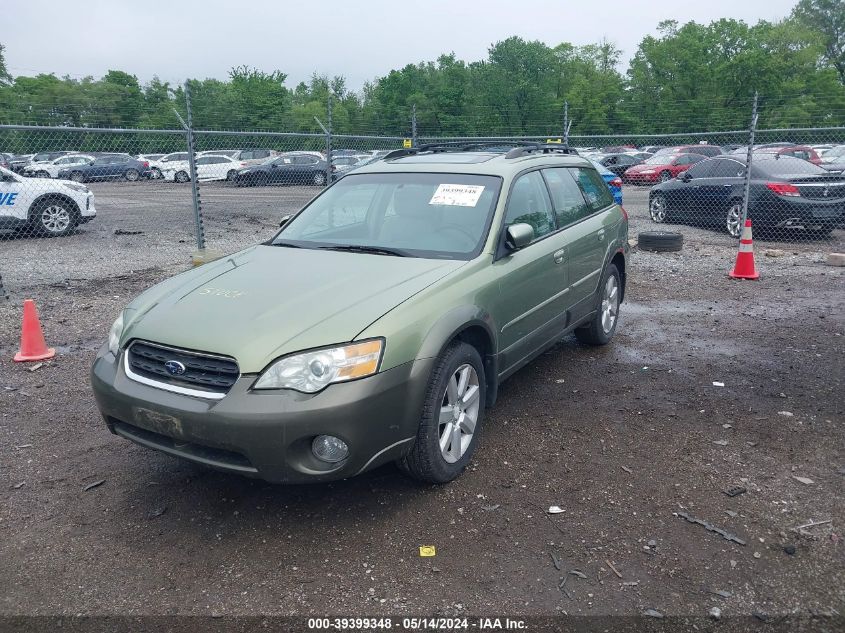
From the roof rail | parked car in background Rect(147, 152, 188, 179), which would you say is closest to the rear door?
the roof rail

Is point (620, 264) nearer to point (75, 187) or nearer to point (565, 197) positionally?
point (565, 197)

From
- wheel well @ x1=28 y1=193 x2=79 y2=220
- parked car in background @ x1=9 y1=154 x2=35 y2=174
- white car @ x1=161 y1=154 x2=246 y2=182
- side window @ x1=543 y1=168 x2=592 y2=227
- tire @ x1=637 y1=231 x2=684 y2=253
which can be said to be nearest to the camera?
side window @ x1=543 y1=168 x2=592 y2=227

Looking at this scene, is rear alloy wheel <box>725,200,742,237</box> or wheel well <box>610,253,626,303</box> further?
rear alloy wheel <box>725,200,742,237</box>

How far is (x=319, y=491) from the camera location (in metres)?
3.70

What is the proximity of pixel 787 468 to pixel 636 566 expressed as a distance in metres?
1.45

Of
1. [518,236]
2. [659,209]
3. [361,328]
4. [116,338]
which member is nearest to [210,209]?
[659,209]

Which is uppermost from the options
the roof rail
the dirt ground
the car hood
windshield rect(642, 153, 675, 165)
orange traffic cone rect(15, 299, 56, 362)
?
the roof rail

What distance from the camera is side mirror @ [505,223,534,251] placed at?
4117 millimetres

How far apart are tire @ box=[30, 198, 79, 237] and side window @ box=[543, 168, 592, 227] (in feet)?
35.7

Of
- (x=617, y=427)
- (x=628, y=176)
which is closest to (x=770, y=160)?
(x=617, y=427)

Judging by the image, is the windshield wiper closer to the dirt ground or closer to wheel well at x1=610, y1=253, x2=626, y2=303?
the dirt ground

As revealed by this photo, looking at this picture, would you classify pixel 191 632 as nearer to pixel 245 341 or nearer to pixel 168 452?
pixel 168 452

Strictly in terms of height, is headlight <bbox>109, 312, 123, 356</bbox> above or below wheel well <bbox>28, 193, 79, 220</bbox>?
below

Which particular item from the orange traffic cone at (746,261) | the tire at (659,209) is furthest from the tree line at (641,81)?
the orange traffic cone at (746,261)
